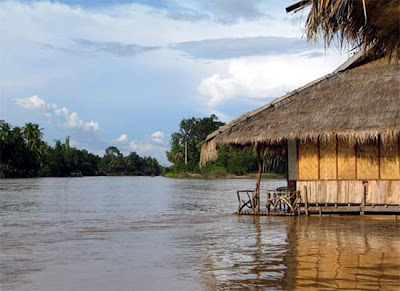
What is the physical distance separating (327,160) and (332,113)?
3.96 feet

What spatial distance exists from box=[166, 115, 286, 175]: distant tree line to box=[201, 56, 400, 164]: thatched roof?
43.5 meters

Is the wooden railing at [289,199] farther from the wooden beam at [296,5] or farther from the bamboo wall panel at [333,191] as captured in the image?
the wooden beam at [296,5]

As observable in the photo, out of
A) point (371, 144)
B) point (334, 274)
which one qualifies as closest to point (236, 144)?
point (371, 144)

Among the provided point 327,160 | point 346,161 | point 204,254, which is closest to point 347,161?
point 346,161

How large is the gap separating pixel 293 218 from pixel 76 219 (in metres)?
6.10

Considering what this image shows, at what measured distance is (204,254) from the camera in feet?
30.1

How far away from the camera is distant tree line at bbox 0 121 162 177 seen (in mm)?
68250

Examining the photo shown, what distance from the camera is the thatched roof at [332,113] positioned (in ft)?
43.6

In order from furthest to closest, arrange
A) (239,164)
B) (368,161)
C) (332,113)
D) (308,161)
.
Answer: (239,164) → (308,161) → (332,113) → (368,161)

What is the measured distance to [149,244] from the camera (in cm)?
1058

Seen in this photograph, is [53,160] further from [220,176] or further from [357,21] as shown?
[357,21]

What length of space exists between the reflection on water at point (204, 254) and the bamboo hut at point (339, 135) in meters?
0.67

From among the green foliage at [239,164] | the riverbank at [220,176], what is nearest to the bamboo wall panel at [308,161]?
the riverbank at [220,176]

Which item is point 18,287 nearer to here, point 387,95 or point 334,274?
point 334,274
